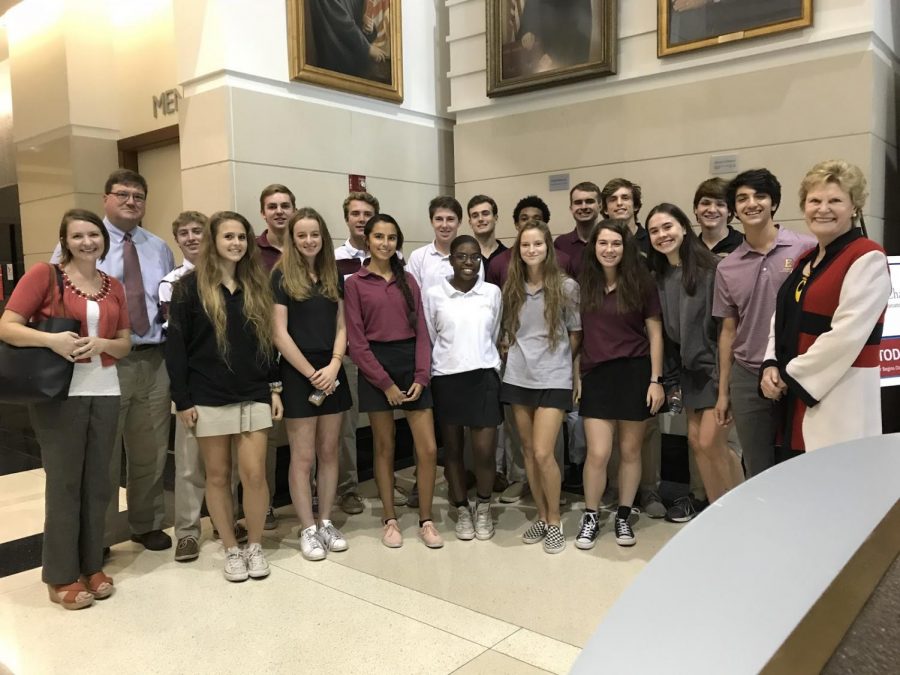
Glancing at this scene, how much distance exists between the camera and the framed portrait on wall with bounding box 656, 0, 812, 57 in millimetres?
4312

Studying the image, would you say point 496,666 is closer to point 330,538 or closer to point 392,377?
point 330,538

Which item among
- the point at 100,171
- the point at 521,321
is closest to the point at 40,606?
the point at 521,321

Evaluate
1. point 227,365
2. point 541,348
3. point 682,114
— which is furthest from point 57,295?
point 682,114

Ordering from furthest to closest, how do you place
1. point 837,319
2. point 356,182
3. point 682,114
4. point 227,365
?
point 356,182, point 682,114, point 227,365, point 837,319

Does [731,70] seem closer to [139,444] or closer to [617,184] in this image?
[617,184]

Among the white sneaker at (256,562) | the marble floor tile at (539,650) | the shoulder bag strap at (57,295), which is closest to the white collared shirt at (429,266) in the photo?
the white sneaker at (256,562)

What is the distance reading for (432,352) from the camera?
12.1ft

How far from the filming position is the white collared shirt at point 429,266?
4199 mm

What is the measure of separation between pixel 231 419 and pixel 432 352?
111cm

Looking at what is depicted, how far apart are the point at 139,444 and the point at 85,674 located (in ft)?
4.38

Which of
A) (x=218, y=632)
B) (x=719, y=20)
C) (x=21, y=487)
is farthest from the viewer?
(x=21, y=487)

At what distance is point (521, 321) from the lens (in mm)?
3605

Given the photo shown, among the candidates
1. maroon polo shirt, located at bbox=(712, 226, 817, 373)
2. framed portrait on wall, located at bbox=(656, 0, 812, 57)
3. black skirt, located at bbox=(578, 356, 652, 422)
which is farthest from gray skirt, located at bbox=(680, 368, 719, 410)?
framed portrait on wall, located at bbox=(656, 0, 812, 57)

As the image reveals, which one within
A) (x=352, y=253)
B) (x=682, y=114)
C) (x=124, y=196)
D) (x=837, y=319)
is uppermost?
(x=682, y=114)
